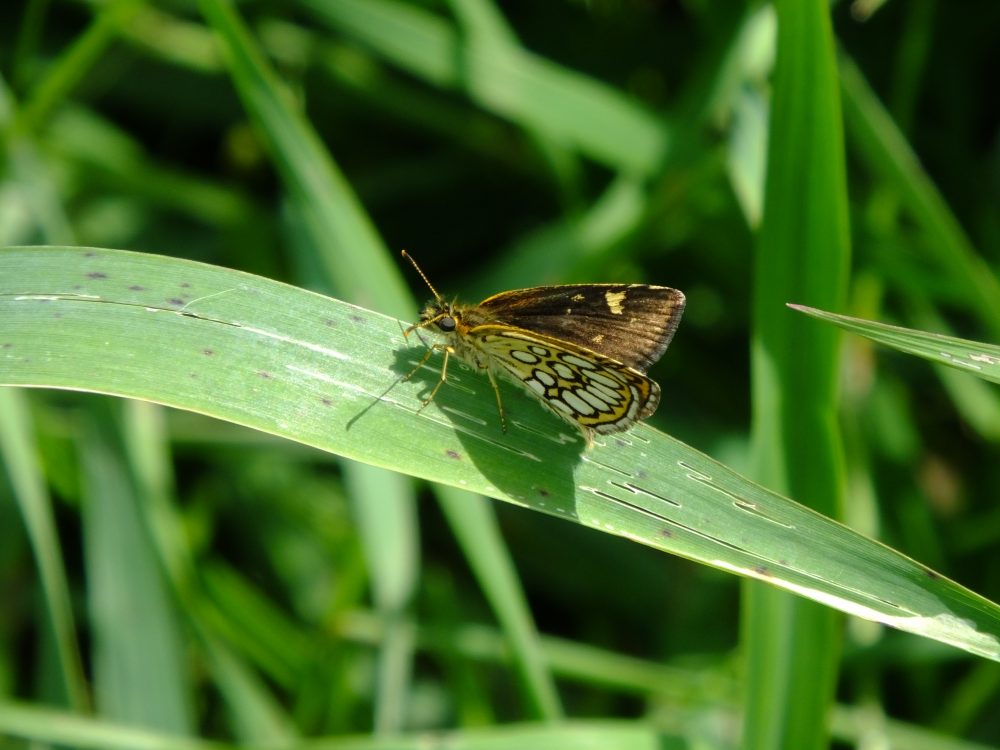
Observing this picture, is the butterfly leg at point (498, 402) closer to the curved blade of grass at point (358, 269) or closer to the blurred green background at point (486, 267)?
the curved blade of grass at point (358, 269)

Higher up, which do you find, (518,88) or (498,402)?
(518,88)

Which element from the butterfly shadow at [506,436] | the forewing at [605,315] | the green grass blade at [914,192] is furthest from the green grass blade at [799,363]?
the green grass blade at [914,192]

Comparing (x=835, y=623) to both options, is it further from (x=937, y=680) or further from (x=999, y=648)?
(x=937, y=680)

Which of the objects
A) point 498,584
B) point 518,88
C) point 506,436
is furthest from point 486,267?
point 506,436

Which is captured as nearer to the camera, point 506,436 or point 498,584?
point 506,436

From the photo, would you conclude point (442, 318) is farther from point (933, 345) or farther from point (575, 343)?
point (933, 345)

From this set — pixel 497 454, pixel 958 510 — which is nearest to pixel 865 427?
pixel 958 510
